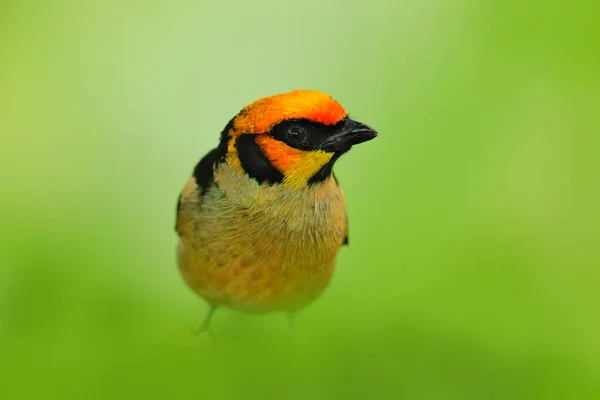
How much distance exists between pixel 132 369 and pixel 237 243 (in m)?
1.14

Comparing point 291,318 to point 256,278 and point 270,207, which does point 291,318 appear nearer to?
point 256,278

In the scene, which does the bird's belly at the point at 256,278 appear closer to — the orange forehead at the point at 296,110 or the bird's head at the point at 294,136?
the bird's head at the point at 294,136

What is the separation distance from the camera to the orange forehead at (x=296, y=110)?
8.36ft

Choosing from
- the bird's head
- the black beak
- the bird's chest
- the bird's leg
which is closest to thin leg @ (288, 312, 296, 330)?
the bird's leg

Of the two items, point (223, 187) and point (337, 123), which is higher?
point (337, 123)

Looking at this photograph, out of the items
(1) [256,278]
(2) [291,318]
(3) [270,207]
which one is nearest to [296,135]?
(3) [270,207]

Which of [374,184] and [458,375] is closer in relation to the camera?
[458,375]

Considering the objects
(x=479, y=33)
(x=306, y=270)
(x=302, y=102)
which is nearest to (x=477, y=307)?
(x=306, y=270)

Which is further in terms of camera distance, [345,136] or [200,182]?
[200,182]

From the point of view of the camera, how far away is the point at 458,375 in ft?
7.43

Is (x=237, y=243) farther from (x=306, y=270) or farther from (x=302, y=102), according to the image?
(x=302, y=102)

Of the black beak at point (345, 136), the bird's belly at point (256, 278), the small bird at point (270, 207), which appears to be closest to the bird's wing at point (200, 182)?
the small bird at point (270, 207)

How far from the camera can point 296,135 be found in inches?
102

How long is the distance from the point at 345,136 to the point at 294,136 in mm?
171
